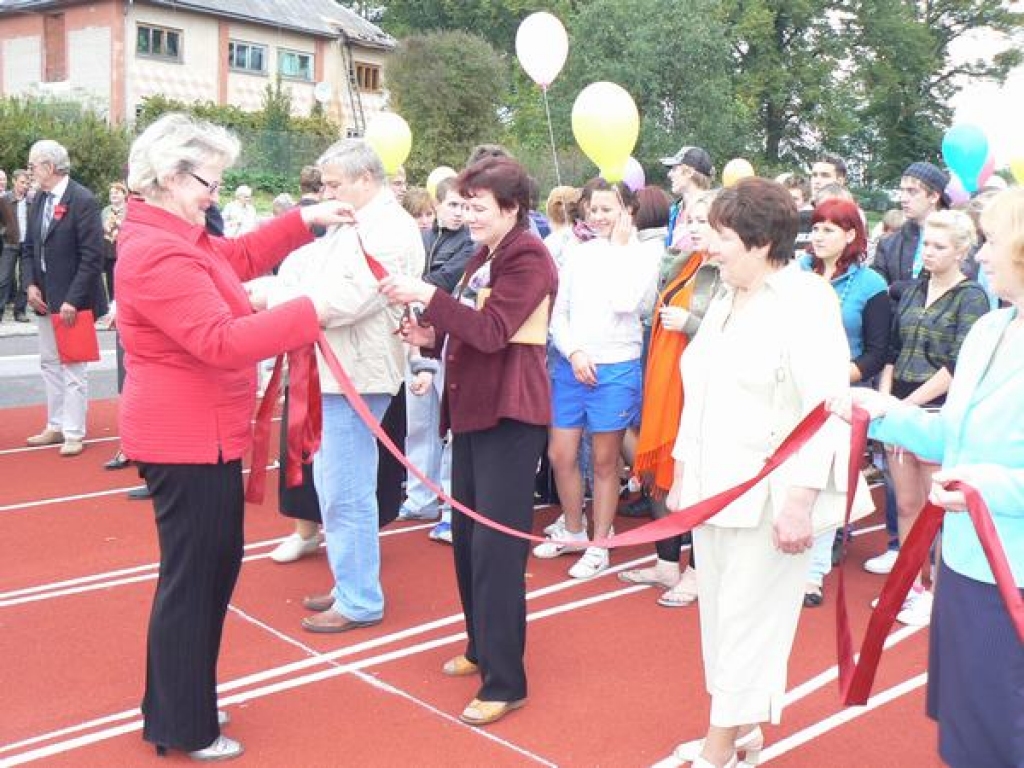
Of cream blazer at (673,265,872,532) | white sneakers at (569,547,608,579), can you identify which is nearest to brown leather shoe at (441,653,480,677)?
white sneakers at (569,547,608,579)

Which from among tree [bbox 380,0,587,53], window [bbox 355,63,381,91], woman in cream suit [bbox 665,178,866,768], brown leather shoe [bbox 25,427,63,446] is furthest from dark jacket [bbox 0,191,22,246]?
tree [bbox 380,0,587,53]

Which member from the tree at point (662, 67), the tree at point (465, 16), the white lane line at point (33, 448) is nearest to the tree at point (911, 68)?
the tree at point (662, 67)

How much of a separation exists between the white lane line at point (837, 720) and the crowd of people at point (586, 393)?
0.50ft

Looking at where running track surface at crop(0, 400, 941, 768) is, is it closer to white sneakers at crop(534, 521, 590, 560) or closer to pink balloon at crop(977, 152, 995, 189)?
white sneakers at crop(534, 521, 590, 560)

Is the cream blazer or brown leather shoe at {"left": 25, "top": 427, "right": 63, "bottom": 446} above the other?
the cream blazer

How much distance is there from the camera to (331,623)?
488 cm

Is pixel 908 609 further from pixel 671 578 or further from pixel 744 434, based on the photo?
pixel 744 434

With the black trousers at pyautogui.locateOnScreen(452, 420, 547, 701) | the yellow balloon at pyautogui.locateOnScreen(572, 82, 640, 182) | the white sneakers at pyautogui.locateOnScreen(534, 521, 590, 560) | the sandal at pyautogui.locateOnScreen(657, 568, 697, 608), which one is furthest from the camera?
the yellow balloon at pyautogui.locateOnScreen(572, 82, 640, 182)

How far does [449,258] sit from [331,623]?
2.45m

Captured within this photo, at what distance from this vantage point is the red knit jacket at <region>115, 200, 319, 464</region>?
3.36 meters

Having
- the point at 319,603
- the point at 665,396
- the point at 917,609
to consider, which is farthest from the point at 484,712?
the point at 917,609

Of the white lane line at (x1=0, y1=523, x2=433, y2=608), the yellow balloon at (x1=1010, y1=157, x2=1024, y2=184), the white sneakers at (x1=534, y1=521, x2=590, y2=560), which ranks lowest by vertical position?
the white lane line at (x1=0, y1=523, x2=433, y2=608)

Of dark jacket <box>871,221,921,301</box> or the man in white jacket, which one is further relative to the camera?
dark jacket <box>871,221,921,301</box>

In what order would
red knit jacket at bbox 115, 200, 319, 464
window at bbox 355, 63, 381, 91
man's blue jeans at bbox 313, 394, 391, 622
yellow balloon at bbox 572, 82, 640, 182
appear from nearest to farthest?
red knit jacket at bbox 115, 200, 319, 464, man's blue jeans at bbox 313, 394, 391, 622, yellow balloon at bbox 572, 82, 640, 182, window at bbox 355, 63, 381, 91
